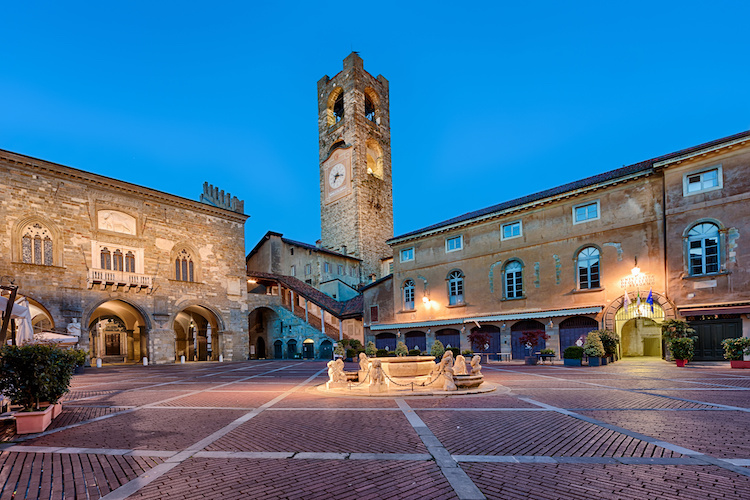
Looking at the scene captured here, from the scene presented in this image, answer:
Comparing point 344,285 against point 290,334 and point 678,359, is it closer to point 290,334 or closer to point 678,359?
point 290,334

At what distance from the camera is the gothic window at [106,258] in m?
27.6

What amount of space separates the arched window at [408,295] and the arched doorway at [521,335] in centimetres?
835

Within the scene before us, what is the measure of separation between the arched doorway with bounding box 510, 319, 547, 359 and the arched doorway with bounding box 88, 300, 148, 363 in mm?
25697

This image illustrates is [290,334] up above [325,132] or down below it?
below

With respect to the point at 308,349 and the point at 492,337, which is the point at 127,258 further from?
the point at 492,337

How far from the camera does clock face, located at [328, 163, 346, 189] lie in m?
48.1

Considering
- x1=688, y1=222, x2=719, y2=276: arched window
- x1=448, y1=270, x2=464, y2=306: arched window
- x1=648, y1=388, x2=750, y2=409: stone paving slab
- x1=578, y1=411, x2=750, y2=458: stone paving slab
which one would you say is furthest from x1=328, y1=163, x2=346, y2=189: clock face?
x1=578, y1=411, x2=750, y2=458: stone paving slab

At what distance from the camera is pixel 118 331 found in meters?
42.5

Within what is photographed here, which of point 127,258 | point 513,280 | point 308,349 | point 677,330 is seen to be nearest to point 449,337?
point 513,280

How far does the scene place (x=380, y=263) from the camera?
47.7 m

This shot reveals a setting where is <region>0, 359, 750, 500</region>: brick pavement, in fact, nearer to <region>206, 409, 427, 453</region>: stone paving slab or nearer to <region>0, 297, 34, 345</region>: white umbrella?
<region>206, 409, 427, 453</region>: stone paving slab

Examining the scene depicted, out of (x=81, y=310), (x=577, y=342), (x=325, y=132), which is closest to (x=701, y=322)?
(x=577, y=342)

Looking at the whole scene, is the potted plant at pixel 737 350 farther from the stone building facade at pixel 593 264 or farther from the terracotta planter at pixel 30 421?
the terracotta planter at pixel 30 421

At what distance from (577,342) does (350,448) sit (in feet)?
64.8
